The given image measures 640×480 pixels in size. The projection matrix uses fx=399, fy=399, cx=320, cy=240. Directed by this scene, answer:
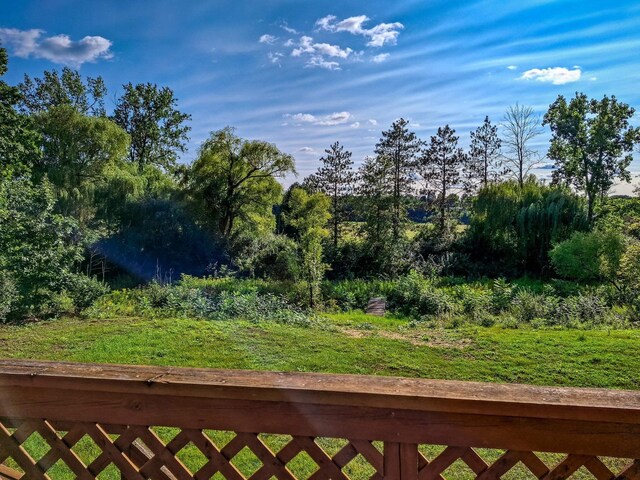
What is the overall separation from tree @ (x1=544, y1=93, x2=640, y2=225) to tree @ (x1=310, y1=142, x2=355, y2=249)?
978 cm

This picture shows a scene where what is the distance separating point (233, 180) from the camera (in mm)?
18266

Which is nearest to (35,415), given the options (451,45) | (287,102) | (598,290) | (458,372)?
(458,372)

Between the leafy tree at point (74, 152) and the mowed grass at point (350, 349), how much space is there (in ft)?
37.0

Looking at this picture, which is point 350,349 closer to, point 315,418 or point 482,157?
point 315,418

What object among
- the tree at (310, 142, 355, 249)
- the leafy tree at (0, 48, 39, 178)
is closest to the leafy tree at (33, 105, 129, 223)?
the leafy tree at (0, 48, 39, 178)

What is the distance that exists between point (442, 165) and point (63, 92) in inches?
804

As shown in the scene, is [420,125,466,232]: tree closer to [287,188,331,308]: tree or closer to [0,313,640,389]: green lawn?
[287,188,331,308]: tree

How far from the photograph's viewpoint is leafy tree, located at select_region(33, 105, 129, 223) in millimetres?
16453

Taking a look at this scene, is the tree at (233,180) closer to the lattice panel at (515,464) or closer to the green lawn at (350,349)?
the green lawn at (350,349)

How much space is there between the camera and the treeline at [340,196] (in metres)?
16.1

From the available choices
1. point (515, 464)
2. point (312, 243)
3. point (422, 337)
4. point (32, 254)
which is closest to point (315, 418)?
point (515, 464)

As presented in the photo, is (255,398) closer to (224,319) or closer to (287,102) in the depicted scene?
(224,319)

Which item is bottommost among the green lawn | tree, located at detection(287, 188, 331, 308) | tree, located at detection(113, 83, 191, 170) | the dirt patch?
the dirt patch

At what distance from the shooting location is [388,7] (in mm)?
4840
